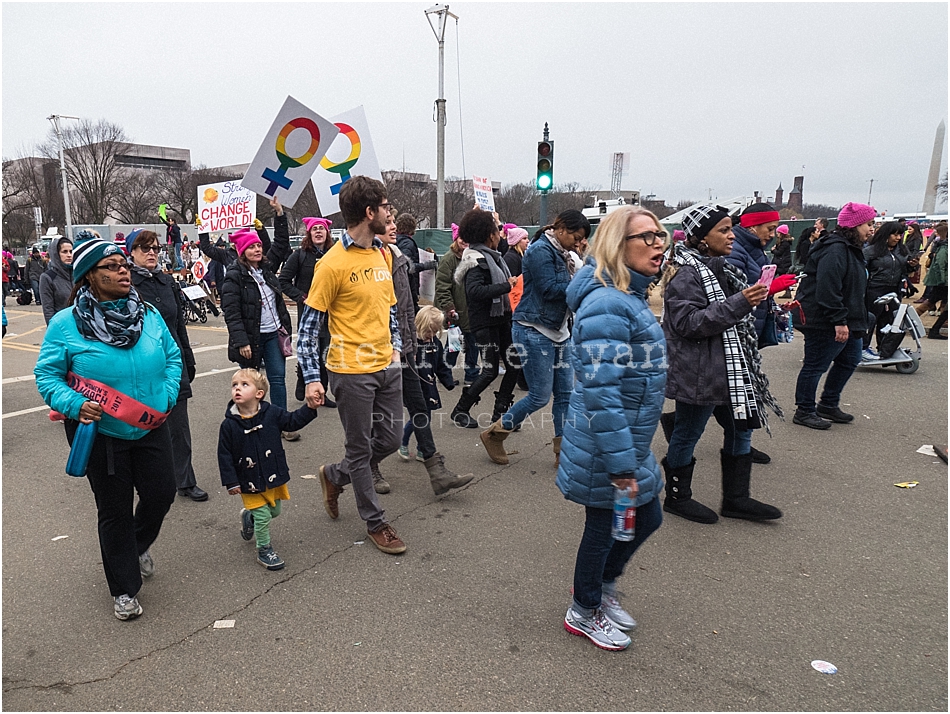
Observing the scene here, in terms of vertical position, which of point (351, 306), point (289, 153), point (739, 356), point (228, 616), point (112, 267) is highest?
point (289, 153)

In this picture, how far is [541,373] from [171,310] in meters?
2.52

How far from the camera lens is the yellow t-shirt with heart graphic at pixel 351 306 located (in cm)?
343

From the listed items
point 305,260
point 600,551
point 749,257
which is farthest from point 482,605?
point 305,260

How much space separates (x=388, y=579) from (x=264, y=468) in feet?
2.87

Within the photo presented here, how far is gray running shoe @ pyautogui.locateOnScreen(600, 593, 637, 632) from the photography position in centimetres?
282

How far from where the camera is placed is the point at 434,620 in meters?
2.94

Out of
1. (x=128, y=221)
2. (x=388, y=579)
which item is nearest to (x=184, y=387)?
(x=388, y=579)

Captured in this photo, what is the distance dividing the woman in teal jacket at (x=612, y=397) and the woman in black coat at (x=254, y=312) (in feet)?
9.93

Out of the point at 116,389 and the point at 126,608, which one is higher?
the point at 116,389

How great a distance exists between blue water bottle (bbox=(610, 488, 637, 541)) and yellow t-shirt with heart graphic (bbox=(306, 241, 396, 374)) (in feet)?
5.29

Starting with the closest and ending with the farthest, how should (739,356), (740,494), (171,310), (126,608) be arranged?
(126,608)
(739,356)
(740,494)
(171,310)

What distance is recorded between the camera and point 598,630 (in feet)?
9.04

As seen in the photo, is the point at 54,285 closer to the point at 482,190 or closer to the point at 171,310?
the point at 171,310

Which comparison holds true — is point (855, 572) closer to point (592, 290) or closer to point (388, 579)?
point (592, 290)
